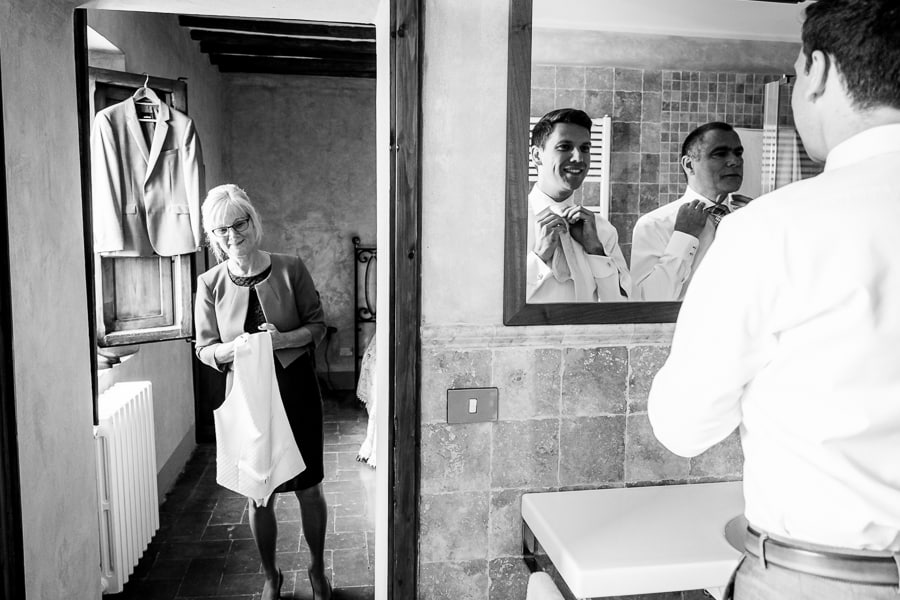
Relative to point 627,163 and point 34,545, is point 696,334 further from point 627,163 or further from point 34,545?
point 34,545

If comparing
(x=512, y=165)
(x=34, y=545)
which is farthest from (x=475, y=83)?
(x=34, y=545)

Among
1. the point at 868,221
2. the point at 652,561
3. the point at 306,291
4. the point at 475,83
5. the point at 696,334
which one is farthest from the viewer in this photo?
the point at 306,291

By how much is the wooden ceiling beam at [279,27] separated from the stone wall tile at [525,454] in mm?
3361

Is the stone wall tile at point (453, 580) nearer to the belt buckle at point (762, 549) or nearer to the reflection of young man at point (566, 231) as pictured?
the reflection of young man at point (566, 231)

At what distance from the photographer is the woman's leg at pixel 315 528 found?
2.99 metres

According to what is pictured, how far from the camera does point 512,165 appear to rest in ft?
6.17

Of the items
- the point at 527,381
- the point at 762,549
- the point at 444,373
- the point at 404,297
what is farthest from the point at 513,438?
the point at 762,549

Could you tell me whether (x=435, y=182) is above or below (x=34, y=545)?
above

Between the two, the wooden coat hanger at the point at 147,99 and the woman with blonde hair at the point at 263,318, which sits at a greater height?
the wooden coat hanger at the point at 147,99

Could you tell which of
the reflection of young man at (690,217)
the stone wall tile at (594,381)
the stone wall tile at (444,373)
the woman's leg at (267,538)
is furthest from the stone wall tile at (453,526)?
the woman's leg at (267,538)

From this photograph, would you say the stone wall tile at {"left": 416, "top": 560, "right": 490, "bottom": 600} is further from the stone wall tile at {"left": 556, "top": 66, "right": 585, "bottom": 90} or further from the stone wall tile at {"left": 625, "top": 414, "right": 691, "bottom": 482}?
the stone wall tile at {"left": 556, "top": 66, "right": 585, "bottom": 90}

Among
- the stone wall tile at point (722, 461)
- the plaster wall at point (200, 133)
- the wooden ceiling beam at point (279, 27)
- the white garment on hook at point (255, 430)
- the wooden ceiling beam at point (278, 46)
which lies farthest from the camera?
the wooden ceiling beam at point (278, 46)

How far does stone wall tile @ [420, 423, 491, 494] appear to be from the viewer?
1.96 m

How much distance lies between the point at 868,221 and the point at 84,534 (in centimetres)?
239
